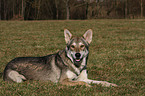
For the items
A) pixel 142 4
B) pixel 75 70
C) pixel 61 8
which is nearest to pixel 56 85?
pixel 75 70

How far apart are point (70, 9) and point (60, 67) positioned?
119 feet

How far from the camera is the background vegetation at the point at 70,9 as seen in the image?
122 ft

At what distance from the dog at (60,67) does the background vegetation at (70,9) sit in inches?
1230

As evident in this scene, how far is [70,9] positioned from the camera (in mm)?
41750

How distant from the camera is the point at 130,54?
11.6 metres

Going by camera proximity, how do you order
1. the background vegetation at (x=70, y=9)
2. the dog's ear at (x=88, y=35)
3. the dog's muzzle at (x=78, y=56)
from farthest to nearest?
the background vegetation at (x=70, y=9) < the dog's ear at (x=88, y=35) < the dog's muzzle at (x=78, y=56)

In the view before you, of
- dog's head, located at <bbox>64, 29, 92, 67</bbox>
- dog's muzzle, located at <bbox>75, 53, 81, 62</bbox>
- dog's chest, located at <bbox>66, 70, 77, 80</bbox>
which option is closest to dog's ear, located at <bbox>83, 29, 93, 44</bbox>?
dog's head, located at <bbox>64, 29, 92, 67</bbox>

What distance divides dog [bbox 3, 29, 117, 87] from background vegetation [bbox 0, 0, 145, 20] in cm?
3124

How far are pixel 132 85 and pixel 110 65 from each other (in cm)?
276

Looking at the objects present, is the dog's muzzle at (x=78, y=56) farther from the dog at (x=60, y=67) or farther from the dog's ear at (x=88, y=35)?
the dog's ear at (x=88, y=35)

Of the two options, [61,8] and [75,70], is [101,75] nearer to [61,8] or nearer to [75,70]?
[75,70]

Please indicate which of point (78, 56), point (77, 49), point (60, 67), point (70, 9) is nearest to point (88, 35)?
point (77, 49)

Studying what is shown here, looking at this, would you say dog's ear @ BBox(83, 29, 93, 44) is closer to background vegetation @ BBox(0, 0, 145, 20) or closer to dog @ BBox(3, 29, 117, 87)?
dog @ BBox(3, 29, 117, 87)

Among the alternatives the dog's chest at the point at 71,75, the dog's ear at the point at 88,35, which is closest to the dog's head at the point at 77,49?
the dog's ear at the point at 88,35
